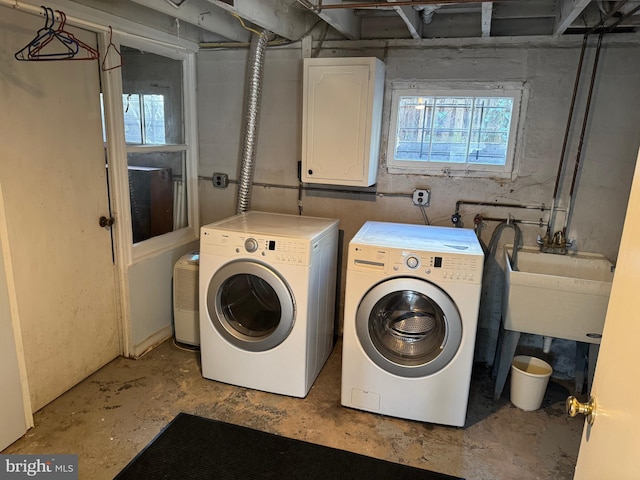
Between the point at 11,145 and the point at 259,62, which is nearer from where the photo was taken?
the point at 11,145

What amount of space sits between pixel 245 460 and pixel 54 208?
158cm

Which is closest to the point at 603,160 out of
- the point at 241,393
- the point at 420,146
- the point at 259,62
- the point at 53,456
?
the point at 420,146

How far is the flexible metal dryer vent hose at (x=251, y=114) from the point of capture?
2.94m

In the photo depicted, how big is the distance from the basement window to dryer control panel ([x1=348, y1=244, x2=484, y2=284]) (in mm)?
889

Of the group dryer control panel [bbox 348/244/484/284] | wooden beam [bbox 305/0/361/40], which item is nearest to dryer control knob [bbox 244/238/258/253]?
dryer control panel [bbox 348/244/484/284]

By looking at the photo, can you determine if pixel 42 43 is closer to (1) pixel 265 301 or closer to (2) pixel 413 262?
(1) pixel 265 301

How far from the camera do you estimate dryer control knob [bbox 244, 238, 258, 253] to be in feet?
8.12

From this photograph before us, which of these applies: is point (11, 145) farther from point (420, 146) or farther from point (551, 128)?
point (551, 128)

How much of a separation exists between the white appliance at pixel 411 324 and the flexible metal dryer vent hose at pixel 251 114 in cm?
99

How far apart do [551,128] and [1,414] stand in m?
3.25

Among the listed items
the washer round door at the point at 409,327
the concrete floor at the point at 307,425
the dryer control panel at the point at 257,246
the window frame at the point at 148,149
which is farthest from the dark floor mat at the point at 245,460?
the window frame at the point at 148,149

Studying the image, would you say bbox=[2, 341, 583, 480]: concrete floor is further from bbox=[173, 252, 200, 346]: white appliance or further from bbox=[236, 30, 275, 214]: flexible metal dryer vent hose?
bbox=[236, 30, 275, 214]: flexible metal dryer vent hose

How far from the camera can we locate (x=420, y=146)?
9.80ft

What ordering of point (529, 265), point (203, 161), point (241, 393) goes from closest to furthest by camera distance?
1. point (241, 393)
2. point (529, 265)
3. point (203, 161)
